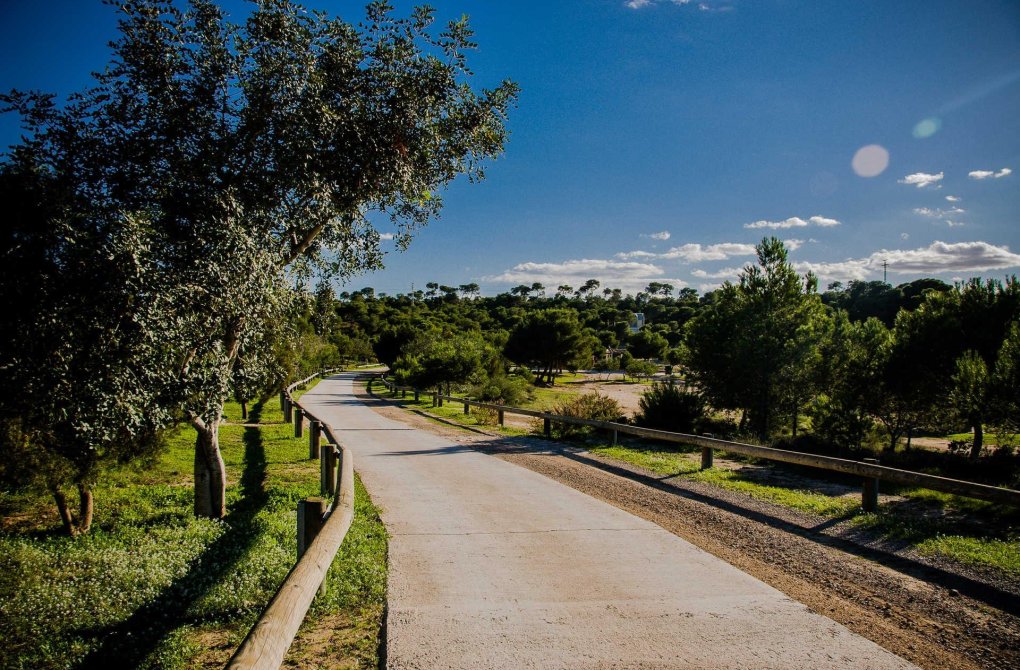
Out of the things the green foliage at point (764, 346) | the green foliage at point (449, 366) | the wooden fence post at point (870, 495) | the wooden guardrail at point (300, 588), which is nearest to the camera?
the wooden guardrail at point (300, 588)

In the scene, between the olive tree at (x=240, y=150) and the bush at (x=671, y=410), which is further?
the bush at (x=671, y=410)

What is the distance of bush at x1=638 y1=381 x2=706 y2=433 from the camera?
1839 centimetres

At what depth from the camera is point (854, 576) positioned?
18.6 ft

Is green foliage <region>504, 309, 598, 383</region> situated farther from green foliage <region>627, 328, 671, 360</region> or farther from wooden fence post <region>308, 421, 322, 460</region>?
wooden fence post <region>308, 421, 322, 460</region>

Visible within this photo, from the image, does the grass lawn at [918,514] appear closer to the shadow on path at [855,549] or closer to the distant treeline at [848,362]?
the shadow on path at [855,549]

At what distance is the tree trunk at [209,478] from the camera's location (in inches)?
346


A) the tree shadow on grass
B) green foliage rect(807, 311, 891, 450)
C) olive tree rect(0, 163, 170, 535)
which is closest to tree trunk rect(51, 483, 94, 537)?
olive tree rect(0, 163, 170, 535)

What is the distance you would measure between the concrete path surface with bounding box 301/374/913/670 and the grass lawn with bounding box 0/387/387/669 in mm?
385

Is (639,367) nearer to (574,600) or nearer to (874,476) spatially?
(874,476)

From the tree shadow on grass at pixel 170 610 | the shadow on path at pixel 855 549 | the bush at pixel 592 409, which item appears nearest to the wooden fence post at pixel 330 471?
the tree shadow on grass at pixel 170 610

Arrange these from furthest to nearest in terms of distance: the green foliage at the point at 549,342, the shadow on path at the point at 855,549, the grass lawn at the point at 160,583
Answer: the green foliage at the point at 549,342, the shadow on path at the point at 855,549, the grass lawn at the point at 160,583

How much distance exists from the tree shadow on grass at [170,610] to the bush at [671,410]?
13.6m

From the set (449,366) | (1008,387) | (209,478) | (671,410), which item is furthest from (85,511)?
(449,366)

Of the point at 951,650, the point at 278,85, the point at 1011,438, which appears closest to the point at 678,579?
the point at 951,650
